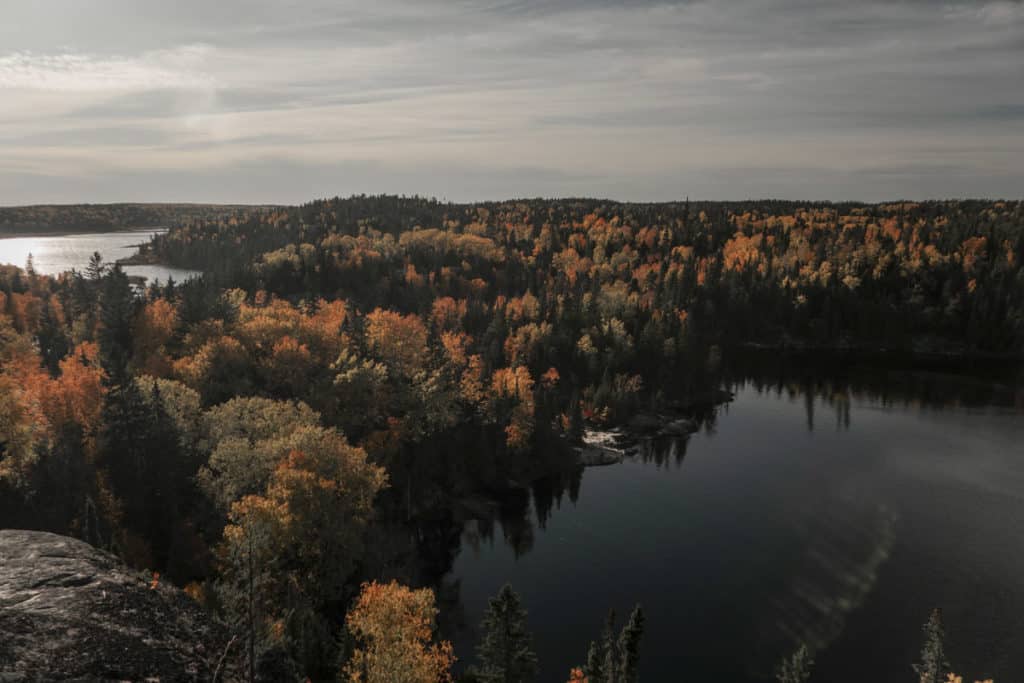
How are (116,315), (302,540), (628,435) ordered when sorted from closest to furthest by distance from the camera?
(302,540), (116,315), (628,435)

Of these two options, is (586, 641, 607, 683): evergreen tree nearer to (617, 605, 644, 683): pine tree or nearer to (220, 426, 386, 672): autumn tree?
(617, 605, 644, 683): pine tree

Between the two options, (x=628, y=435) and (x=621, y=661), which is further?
(x=628, y=435)

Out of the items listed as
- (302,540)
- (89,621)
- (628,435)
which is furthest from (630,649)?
(628,435)

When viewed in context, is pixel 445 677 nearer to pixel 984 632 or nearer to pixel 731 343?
pixel 984 632

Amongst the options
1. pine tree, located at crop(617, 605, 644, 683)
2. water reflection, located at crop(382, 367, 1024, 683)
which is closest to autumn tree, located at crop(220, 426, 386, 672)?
water reflection, located at crop(382, 367, 1024, 683)

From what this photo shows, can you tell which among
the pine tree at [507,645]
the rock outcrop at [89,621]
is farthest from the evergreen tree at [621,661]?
the rock outcrop at [89,621]

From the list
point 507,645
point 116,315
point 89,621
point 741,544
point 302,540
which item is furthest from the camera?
point 116,315

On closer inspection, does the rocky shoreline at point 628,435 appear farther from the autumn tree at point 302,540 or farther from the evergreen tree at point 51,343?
the evergreen tree at point 51,343

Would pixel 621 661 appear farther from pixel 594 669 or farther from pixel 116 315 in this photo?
pixel 116 315

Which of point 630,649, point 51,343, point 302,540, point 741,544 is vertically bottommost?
point 741,544

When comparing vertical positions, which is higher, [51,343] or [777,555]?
[51,343]
